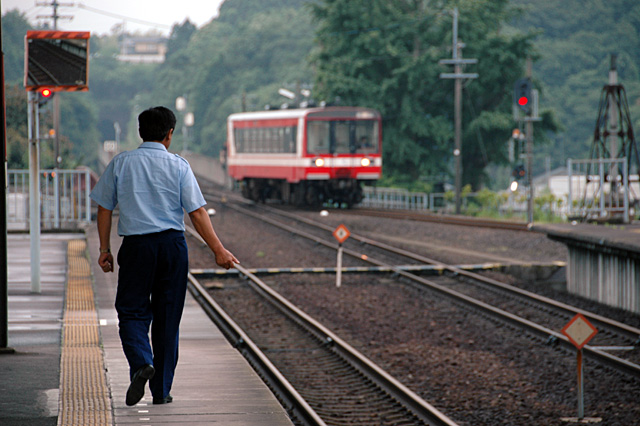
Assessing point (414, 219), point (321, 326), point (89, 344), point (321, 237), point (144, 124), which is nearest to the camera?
point (144, 124)

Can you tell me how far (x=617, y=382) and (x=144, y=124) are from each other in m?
5.59

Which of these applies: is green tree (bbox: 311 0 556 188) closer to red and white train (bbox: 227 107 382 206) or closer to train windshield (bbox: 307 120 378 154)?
red and white train (bbox: 227 107 382 206)

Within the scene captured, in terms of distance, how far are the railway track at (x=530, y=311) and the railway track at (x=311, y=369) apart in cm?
239

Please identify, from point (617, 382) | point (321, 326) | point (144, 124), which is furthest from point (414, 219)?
point (144, 124)

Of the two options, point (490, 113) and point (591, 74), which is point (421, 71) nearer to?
point (490, 113)

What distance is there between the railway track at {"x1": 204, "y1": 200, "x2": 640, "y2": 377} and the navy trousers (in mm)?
5311

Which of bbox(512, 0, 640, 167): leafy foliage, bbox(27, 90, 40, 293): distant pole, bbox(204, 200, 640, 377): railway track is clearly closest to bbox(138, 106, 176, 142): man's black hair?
bbox(204, 200, 640, 377): railway track

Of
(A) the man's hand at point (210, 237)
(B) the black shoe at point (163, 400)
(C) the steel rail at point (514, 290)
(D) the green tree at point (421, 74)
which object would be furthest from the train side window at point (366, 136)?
(A) the man's hand at point (210, 237)

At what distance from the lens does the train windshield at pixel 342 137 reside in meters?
32.8

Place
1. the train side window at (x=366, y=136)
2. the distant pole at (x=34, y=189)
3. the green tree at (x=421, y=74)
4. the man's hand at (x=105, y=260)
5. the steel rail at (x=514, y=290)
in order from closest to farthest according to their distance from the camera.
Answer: the man's hand at (x=105, y=260) → the distant pole at (x=34, y=189) → the steel rail at (x=514, y=290) → the train side window at (x=366, y=136) → the green tree at (x=421, y=74)

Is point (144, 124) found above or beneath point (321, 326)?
above

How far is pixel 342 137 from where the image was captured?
33.2 meters

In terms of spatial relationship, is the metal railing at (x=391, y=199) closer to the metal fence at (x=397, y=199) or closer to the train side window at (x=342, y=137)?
the metal fence at (x=397, y=199)

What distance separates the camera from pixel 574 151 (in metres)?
76.2
